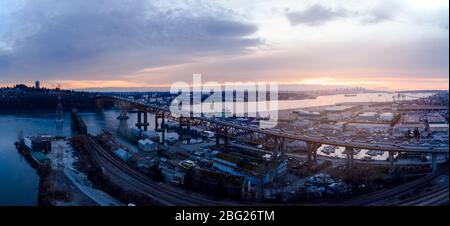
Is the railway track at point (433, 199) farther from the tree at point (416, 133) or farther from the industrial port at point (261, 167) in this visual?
the tree at point (416, 133)

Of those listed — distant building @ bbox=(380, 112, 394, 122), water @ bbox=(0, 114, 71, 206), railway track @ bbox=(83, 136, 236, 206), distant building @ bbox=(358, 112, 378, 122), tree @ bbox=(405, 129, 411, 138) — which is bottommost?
water @ bbox=(0, 114, 71, 206)

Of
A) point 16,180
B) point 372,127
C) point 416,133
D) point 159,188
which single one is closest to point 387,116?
point 372,127

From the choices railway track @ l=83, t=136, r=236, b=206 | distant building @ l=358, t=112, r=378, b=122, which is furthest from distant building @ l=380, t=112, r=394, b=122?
railway track @ l=83, t=136, r=236, b=206

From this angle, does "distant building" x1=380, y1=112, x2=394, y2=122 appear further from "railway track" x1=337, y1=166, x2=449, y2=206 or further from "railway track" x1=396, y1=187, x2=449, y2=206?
"railway track" x1=396, y1=187, x2=449, y2=206

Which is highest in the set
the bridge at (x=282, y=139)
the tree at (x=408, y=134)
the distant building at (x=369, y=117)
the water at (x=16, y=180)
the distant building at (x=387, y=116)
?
the distant building at (x=387, y=116)

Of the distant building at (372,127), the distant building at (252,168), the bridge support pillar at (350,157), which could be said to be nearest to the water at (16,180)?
the distant building at (252,168)

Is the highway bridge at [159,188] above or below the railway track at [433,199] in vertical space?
below
